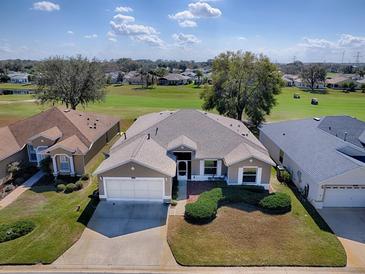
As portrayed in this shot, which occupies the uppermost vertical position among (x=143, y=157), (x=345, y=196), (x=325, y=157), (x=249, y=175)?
(x=143, y=157)

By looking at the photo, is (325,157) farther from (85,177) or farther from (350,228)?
(85,177)

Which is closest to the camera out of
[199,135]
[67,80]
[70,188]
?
[70,188]

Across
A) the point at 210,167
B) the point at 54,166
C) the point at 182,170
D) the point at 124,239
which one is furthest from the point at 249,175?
the point at 54,166

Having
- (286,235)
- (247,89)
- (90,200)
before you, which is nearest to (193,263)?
(286,235)

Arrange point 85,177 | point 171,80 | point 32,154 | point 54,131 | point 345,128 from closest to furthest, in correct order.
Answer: point 85,177, point 32,154, point 54,131, point 345,128, point 171,80

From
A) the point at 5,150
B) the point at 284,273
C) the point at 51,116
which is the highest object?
the point at 51,116

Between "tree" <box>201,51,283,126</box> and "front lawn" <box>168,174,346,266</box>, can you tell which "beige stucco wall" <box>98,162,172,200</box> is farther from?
"tree" <box>201,51,283,126</box>

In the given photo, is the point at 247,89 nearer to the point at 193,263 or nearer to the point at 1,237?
the point at 193,263
